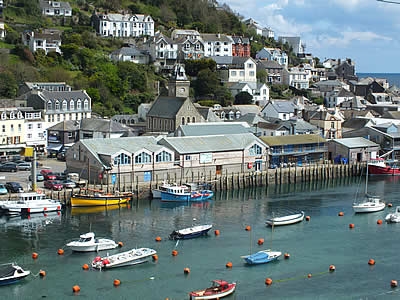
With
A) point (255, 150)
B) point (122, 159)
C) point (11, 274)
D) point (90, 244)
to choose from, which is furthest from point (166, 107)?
point (11, 274)

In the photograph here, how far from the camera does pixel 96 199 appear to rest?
4281 cm

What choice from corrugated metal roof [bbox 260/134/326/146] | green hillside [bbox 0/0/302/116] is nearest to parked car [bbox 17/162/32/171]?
green hillside [bbox 0/0/302/116]

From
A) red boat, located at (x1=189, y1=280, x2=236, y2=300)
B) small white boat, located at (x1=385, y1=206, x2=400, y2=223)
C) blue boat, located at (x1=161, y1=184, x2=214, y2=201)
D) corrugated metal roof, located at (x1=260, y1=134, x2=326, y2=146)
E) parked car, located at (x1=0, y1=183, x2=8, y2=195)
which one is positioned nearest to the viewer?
red boat, located at (x1=189, y1=280, x2=236, y2=300)

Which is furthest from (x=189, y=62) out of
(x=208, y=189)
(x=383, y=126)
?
(x=208, y=189)

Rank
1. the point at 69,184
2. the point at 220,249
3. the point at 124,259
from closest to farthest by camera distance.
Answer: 1. the point at 124,259
2. the point at 220,249
3. the point at 69,184

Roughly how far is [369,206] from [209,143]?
1310 cm

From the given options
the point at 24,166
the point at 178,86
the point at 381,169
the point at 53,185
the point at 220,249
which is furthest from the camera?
the point at 178,86

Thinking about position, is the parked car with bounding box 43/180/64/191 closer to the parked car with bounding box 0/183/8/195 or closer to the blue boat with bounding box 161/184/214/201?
the parked car with bounding box 0/183/8/195

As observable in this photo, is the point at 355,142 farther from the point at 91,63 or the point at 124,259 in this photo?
the point at 124,259

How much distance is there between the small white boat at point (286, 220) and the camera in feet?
128

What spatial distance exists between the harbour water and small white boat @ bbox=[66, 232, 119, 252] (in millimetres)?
364

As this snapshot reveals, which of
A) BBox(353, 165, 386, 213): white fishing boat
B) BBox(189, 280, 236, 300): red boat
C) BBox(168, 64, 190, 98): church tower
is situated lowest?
BBox(189, 280, 236, 300): red boat

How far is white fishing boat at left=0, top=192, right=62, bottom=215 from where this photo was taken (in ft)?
132

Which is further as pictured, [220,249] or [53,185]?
[53,185]
